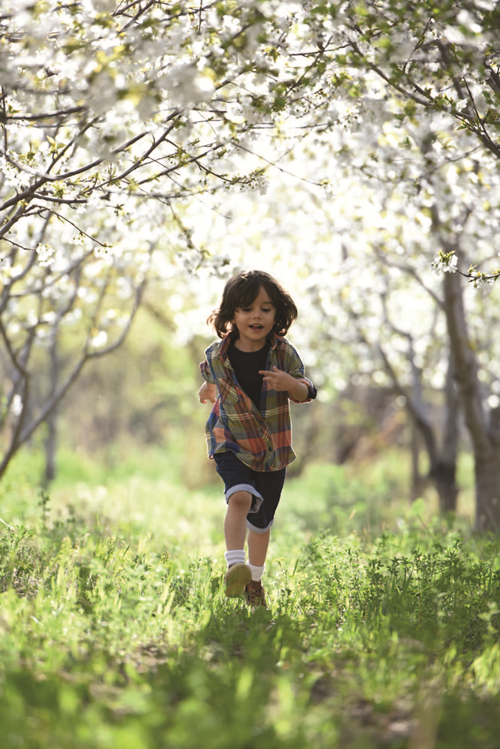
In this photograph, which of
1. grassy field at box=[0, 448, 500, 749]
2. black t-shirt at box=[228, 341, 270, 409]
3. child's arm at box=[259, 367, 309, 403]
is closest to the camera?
grassy field at box=[0, 448, 500, 749]

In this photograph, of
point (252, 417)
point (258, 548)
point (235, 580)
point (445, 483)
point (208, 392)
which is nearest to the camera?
point (235, 580)

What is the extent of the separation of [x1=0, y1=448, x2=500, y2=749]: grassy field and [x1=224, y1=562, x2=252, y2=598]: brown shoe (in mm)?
64

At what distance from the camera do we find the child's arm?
125 inches

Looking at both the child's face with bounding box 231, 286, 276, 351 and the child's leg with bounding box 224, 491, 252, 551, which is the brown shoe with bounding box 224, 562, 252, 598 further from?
the child's face with bounding box 231, 286, 276, 351

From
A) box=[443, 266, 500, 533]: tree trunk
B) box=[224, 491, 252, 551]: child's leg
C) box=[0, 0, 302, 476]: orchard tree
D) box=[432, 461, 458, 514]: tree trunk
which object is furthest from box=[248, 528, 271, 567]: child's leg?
box=[432, 461, 458, 514]: tree trunk

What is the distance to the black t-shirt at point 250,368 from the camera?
3414 mm

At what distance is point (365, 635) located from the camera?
2.31 metres

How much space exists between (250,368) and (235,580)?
3.63ft

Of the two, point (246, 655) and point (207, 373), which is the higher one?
point (207, 373)

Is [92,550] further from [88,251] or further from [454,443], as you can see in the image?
[454,443]

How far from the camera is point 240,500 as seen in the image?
3137mm

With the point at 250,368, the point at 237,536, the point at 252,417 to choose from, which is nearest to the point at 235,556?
the point at 237,536

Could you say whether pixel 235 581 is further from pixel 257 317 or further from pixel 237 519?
pixel 257 317

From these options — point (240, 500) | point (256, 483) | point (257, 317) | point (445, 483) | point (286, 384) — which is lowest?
point (240, 500)
